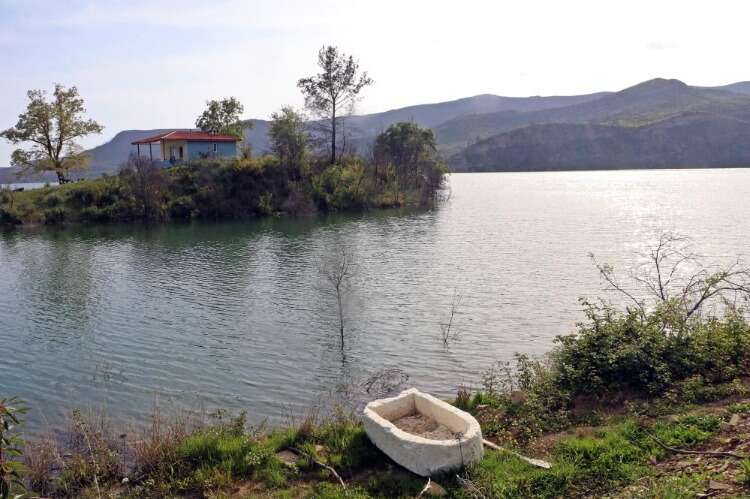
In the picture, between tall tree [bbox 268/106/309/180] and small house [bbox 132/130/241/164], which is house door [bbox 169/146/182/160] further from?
tall tree [bbox 268/106/309/180]

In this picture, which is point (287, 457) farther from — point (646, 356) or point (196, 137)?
point (196, 137)

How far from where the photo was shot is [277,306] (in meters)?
22.6

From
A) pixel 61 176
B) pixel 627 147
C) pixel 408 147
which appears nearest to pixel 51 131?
pixel 61 176

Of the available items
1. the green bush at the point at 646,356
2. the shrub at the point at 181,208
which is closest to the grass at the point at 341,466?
the green bush at the point at 646,356

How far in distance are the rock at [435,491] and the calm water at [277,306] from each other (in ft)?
18.5

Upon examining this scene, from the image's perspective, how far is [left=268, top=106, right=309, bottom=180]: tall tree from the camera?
65875 mm

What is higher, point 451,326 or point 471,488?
point 471,488

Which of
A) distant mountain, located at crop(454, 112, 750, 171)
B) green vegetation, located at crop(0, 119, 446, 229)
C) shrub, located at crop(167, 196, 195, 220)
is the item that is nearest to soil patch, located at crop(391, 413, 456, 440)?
green vegetation, located at crop(0, 119, 446, 229)

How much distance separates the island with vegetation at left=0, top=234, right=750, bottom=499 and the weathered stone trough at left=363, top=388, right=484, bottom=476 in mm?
190

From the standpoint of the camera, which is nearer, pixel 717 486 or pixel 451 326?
pixel 717 486

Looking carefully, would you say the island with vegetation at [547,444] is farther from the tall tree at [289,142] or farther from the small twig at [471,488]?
the tall tree at [289,142]

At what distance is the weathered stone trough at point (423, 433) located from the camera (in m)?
8.05

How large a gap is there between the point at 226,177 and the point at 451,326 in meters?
49.0

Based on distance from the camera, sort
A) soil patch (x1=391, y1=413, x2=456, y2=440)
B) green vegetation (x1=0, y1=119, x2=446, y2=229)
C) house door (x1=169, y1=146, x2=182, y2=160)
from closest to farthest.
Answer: soil patch (x1=391, y1=413, x2=456, y2=440)
green vegetation (x1=0, y1=119, x2=446, y2=229)
house door (x1=169, y1=146, x2=182, y2=160)
